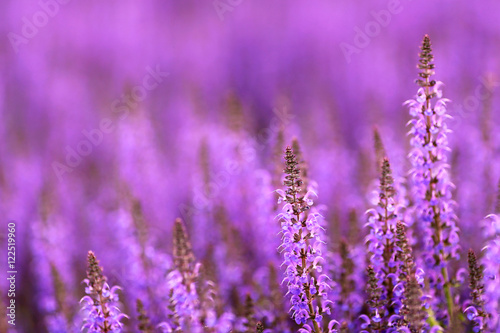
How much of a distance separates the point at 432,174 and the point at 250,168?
10.4 feet

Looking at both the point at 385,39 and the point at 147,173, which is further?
the point at 385,39

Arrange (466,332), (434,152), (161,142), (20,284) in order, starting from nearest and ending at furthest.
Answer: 1. (434,152)
2. (466,332)
3. (20,284)
4. (161,142)

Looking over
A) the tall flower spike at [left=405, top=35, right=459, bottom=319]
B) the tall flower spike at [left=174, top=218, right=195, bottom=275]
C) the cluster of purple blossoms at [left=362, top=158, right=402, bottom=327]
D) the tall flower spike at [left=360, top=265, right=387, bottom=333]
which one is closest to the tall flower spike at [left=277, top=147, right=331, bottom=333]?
the tall flower spike at [left=360, top=265, right=387, bottom=333]

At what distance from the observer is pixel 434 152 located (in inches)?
148

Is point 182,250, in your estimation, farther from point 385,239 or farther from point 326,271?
point 385,239

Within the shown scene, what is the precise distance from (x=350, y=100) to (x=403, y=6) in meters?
3.97

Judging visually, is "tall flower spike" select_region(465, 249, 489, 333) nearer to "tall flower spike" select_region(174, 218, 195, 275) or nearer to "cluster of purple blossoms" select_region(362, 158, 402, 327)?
"cluster of purple blossoms" select_region(362, 158, 402, 327)

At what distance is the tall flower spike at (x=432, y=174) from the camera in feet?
12.2

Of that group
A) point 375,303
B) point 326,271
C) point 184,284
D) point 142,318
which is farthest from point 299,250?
point 142,318

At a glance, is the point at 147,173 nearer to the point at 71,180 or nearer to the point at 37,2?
the point at 71,180

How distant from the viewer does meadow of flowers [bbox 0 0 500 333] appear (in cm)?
374

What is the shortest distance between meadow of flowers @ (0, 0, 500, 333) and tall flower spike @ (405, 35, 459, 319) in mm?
17

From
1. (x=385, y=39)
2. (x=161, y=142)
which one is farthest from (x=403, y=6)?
(x=161, y=142)

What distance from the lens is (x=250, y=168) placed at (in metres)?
6.77
